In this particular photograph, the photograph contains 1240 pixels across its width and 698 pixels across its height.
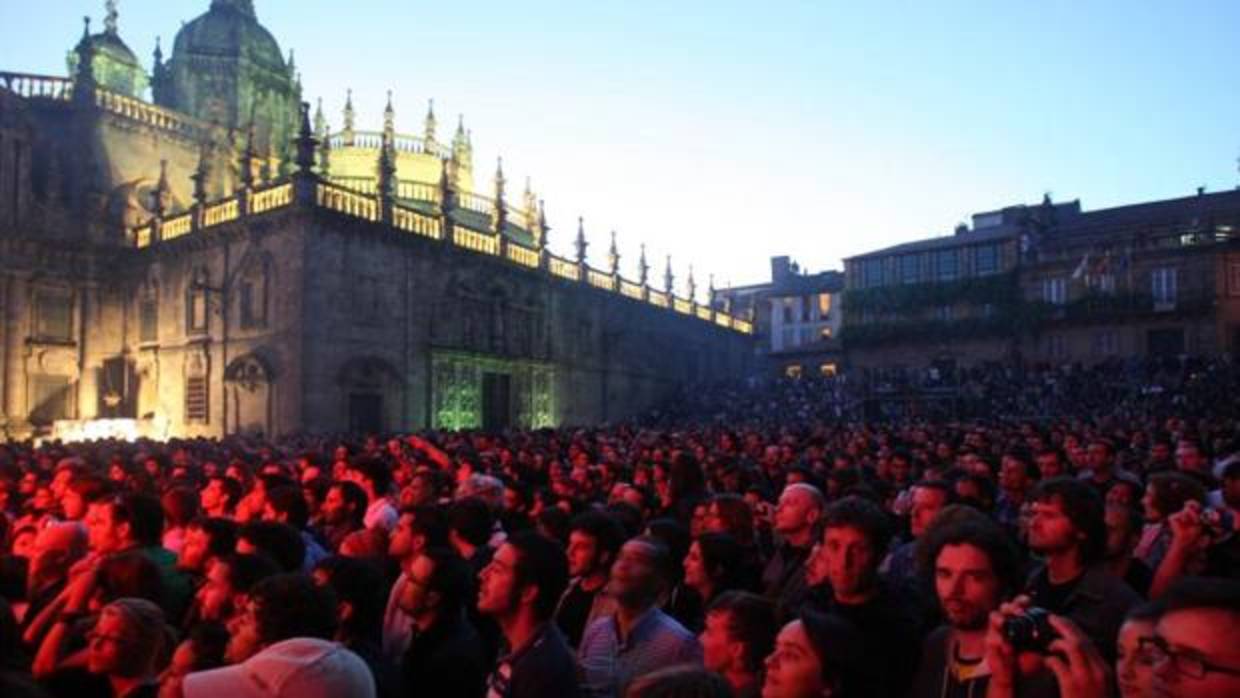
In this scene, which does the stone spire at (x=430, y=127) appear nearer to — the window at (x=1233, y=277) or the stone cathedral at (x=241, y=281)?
the stone cathedral at (x=241, y=281)

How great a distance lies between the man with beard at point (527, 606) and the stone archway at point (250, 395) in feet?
82.0

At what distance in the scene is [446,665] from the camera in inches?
172

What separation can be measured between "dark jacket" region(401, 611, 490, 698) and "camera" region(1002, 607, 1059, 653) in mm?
2619

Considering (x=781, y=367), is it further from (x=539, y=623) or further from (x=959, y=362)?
(x=539, y=623)

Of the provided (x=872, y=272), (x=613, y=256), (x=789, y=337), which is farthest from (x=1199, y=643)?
(x=789, y=337)

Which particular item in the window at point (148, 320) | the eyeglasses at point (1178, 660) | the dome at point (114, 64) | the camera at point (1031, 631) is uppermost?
the dome at point (114, 64)

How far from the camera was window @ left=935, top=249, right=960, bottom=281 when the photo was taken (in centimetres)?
4688

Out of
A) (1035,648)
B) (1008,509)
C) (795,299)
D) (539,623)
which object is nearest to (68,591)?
(539,623)

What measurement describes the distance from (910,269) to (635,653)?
46943 mm

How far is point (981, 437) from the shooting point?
49.7ft

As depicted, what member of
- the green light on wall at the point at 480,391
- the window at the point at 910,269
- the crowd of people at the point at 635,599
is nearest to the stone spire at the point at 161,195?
the green light on wall at the point at 480,391

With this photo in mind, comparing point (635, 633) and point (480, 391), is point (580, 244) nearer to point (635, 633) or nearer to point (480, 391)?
point (480, 391)

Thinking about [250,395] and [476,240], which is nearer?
[250,395]

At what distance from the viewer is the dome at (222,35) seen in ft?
128
